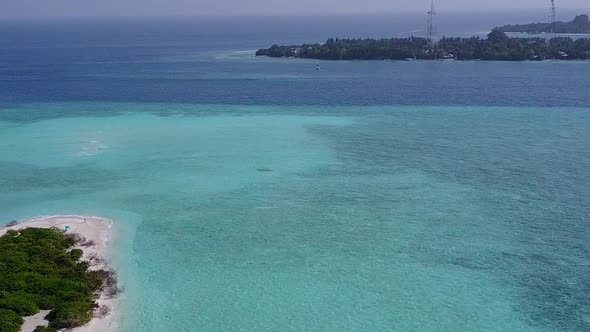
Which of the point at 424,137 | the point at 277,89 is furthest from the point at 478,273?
the point at 277,89

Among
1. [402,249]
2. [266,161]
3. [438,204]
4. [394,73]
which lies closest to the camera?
[402,249]

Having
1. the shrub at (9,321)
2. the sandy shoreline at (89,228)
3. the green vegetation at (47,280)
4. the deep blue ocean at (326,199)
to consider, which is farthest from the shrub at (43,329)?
the deep blue ocean at (326,199)

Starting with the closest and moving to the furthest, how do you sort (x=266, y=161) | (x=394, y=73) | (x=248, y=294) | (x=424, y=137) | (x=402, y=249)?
(x=248, y=294), (x=402, y=249), (x=266, y=161), (x=424, y=137), (x=394, y=73)

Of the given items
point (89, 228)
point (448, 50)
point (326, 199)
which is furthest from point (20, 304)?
point (448, 50)

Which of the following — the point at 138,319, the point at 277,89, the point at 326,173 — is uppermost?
the point at 277,89

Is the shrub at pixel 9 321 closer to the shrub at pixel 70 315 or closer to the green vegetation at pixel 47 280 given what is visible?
the green vegetation at pixel 47 280

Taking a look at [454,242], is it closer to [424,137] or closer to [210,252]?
[210,252]

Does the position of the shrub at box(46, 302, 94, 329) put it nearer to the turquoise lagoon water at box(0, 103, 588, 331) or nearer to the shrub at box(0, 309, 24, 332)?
the shrub at box(0, 309, 24, 332)

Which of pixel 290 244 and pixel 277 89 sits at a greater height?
pixel 277 89
